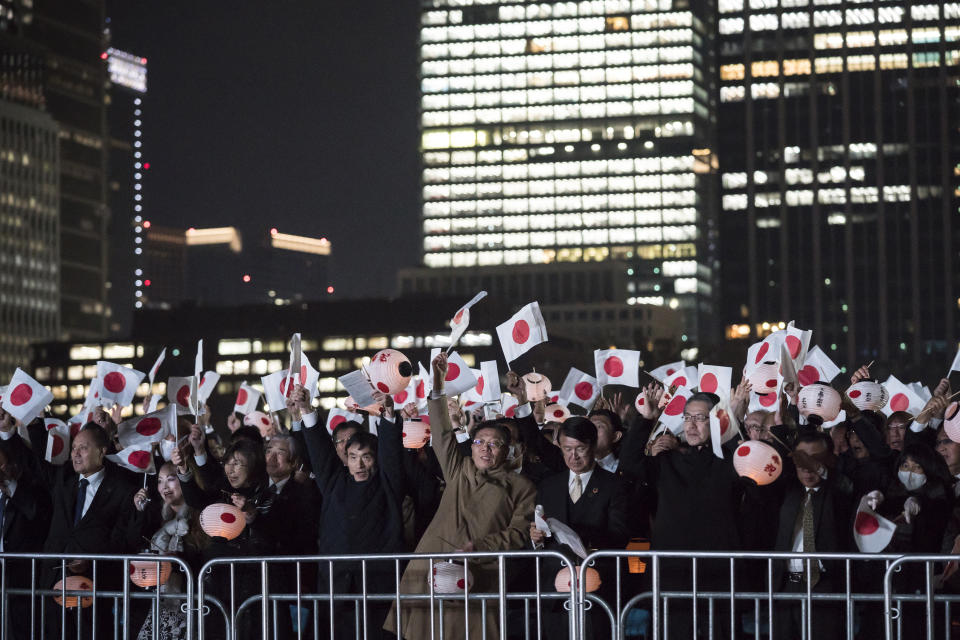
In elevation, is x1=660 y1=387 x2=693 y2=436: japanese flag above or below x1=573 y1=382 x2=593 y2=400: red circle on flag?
below

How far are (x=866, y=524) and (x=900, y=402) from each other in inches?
248

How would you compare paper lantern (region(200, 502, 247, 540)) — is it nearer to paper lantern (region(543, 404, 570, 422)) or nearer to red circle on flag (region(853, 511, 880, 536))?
red circle on flag (region(853, 511, 880, 536))

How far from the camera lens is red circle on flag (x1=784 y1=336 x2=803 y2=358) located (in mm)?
13008

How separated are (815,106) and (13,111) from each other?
266 feet

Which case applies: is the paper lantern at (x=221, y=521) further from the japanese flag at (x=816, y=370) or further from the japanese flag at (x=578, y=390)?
the japanese flag at (x=816, y=370)

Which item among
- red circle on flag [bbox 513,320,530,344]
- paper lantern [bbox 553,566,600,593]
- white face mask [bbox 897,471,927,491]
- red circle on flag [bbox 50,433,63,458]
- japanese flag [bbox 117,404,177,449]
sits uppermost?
red circle on flag [bbox 513,320,530,344]

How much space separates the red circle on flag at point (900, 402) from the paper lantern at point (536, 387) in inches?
141

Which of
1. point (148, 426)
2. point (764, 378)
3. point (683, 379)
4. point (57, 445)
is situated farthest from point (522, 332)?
point (57, 445)

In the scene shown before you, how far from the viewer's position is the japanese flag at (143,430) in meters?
12.4

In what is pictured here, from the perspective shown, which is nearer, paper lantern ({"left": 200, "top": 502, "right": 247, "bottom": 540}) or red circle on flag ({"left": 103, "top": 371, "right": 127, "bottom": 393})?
paper lantern ({"left": 200, "top": 502, "right": 247, "bottom": 540})

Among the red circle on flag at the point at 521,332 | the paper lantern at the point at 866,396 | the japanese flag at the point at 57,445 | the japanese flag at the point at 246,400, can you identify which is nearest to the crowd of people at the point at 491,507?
the paper lantern at the point at 866,396

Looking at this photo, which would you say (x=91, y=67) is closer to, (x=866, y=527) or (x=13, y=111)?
(x=13, y=111)

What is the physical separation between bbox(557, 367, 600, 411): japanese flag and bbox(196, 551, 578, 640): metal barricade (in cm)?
584

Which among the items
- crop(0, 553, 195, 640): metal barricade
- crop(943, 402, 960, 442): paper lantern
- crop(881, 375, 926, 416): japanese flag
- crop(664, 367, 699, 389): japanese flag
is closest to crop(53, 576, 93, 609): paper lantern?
crop(0, 553, 195, 640): metal barricade
